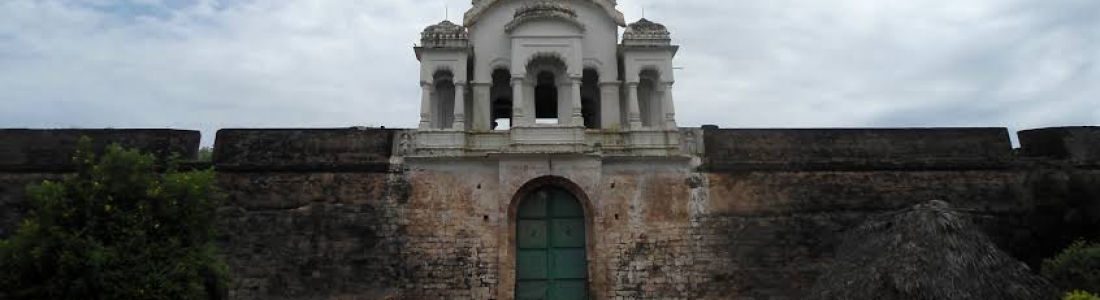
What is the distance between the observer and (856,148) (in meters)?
12.7

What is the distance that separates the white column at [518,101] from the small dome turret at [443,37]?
3.78ft

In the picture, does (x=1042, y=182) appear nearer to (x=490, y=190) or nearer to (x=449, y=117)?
(x=490, y=190)

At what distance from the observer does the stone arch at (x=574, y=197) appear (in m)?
11.5

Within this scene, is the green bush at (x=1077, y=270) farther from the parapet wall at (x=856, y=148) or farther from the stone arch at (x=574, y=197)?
the stone arch at (x=574, y=197)

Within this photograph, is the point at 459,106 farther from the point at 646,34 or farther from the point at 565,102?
the point at 646,34

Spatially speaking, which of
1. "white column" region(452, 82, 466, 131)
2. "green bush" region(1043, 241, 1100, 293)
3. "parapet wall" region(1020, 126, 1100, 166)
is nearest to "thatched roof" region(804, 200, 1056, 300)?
"green bush" region(1043, 241, 1100, 293)

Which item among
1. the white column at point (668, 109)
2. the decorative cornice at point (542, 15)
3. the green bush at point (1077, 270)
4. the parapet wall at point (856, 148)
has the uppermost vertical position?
the decorative cornice at point (542, 15)

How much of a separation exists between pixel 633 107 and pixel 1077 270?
21.9 ft

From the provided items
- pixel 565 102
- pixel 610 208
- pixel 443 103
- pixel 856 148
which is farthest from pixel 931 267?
pixel 443 103

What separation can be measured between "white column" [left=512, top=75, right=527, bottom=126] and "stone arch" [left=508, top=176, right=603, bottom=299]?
1.09 m

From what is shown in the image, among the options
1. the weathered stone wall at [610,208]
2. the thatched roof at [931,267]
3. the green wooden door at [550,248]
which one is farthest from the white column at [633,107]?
the thatched roof at [931,267]

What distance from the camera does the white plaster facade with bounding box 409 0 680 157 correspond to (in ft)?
39.5

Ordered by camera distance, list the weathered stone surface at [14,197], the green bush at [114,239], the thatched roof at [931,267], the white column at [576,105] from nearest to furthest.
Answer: the green bush at [114,239], the thatched roof at [931,267], the weathered stone surface at [14,197], the white column at [576,105]

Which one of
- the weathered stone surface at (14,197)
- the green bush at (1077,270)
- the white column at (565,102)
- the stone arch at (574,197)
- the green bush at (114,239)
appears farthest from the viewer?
the white column at (565,102)
